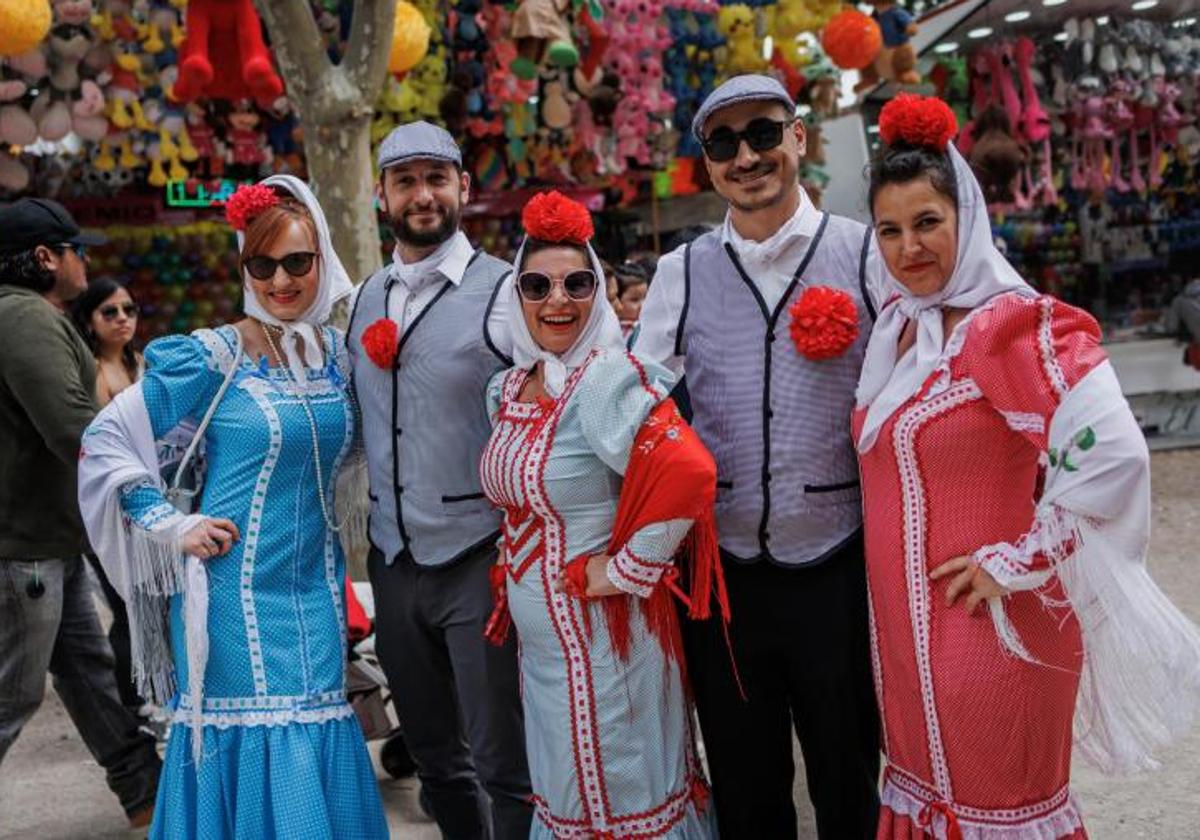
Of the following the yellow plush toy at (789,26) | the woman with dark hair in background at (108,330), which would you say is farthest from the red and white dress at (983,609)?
the yellow plush toy at (789,26)

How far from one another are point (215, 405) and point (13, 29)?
3.65m

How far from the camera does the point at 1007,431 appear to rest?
2.39 meters

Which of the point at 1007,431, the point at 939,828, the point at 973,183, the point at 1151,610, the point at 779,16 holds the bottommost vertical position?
the point at 939,828

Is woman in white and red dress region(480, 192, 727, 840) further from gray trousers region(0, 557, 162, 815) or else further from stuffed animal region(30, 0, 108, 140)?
stuffed animal region(30, 0, 108, 140)

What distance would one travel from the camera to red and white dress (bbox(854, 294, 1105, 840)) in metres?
2.33

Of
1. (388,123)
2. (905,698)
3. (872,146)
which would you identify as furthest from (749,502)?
(872,146)

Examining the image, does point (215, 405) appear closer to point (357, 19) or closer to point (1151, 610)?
point (1151, 610)

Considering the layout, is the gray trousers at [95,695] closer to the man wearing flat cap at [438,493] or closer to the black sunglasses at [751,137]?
the man wearing flat cap at [438,493]

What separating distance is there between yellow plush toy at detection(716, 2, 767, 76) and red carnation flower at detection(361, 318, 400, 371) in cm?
583

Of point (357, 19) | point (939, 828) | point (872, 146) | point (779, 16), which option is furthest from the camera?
point (872, 146)

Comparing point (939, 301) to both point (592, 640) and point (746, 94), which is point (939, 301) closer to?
point (746, 94)

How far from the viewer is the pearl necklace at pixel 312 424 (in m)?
3.04

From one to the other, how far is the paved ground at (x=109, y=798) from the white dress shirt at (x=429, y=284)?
171cm

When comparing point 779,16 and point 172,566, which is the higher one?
point 779,16
